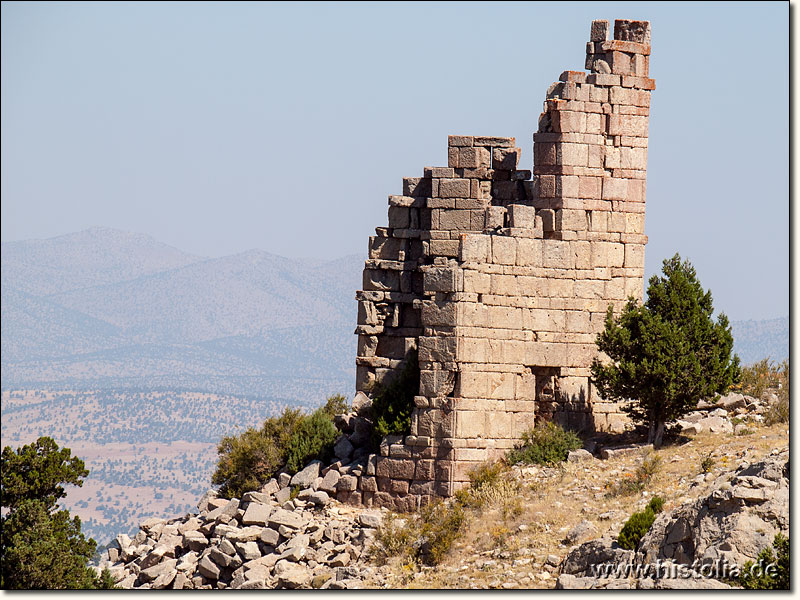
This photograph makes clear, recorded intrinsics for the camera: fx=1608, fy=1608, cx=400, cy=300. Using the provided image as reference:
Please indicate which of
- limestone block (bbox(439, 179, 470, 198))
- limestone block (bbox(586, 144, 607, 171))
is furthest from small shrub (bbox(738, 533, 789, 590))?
limestone block (bbox(439, 179, 470, 198))

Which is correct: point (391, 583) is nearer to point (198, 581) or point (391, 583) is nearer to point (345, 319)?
point (198, 581)

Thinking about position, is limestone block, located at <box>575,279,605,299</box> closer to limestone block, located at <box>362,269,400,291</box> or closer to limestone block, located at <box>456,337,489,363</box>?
limestone block, located at <box>456,337,489,363</box>

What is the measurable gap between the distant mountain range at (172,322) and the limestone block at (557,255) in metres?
89.8

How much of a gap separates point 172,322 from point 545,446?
460 ft

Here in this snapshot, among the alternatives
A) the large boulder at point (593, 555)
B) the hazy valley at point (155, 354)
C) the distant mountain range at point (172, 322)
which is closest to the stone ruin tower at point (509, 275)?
the large boulder at point (593, 555)

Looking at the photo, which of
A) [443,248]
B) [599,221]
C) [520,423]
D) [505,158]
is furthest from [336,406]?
[599,221]

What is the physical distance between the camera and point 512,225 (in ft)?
86.4

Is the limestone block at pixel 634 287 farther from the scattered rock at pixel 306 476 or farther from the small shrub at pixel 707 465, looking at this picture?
the scattered rock at pixel 306 476

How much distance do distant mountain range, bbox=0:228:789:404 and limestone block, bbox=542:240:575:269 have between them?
8807 cm

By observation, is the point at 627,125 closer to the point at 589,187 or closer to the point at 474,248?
the point at 589,187

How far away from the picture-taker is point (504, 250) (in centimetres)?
2592

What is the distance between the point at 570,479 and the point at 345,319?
130m

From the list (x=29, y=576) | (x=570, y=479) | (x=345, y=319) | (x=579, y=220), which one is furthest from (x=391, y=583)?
(x=345, y=319)

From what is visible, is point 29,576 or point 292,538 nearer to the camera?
point 29,576
